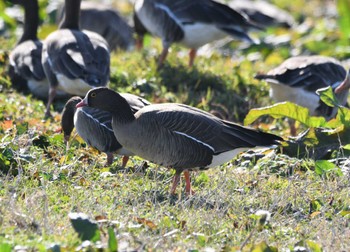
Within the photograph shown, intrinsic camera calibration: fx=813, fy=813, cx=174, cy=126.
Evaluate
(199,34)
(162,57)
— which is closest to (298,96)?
(162,57)

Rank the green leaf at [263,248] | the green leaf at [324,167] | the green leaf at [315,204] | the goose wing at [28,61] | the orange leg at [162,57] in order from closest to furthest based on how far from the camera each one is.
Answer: the green leaf at [263,248], the green leaf at [315,204], the green leaf at [324,167], the goose wing at [28,61], the orange leg at [162,57]

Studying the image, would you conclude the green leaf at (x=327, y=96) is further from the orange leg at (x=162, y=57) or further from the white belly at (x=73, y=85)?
the orange leg at (x=162, y=57)

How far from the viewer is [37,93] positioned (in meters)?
11.3

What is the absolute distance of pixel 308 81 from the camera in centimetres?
1033

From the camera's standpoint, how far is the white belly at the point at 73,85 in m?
10.0

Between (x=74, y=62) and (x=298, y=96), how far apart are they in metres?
2.90

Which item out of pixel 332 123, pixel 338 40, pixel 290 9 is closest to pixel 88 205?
pixel 332 123

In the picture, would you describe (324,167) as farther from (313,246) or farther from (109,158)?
(109,158)

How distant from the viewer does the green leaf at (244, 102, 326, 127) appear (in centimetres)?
877

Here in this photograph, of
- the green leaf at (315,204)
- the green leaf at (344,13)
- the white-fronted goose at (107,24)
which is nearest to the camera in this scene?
the green leaf at (344,13)

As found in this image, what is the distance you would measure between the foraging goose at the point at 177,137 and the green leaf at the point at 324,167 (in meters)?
0.64

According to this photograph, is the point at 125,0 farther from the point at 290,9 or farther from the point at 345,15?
the point at 345,15

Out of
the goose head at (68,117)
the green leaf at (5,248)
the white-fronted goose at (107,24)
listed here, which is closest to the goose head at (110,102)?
the goose head at (68,117)

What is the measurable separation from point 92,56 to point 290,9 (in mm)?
11882
